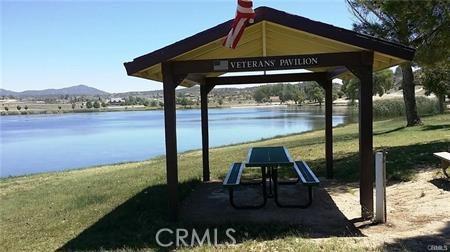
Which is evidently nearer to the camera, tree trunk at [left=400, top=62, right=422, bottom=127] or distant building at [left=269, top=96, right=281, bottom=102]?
tree trunk at [left=400, top=62, right=422, bottom=127]

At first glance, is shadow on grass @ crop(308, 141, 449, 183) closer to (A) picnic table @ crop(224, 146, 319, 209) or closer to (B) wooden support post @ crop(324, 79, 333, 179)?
(B) wooden support post @ crop(324, 79, 333, 179)

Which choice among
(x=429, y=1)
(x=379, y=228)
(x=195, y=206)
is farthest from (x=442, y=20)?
(x=195, y=206)

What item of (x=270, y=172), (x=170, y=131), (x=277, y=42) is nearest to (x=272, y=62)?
(x=277, y=42)

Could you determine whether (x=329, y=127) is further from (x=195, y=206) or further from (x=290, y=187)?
(x=195, y=206)

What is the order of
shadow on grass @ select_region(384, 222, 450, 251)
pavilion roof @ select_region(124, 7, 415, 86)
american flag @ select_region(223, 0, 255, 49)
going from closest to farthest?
shadow on grass @ select_region(384, 222, 450, 251) < american flag @ select_region(223, 0, 255, 49) < pavilion roof @ select_region(124, 7, 415, 86)

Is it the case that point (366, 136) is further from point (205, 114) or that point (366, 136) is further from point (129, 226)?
Answer: point (205, 114)

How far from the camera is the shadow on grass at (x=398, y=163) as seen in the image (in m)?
9.36

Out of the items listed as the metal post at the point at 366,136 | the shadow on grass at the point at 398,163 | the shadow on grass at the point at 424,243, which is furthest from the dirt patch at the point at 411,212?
the shadow on grass at the point at 398,163

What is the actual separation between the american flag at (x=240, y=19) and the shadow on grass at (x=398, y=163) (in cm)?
480


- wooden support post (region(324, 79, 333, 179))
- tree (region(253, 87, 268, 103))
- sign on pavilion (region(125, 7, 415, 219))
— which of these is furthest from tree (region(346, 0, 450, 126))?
tree (region(253, 87, 268, 103))

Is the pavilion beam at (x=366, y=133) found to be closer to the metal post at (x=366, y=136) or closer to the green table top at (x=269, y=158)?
the metal post at (x=366, y=136)

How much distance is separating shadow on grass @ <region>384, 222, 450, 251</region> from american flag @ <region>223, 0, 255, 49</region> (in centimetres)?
306

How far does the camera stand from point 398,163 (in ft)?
33.1

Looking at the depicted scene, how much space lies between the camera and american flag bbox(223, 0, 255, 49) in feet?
19.0
